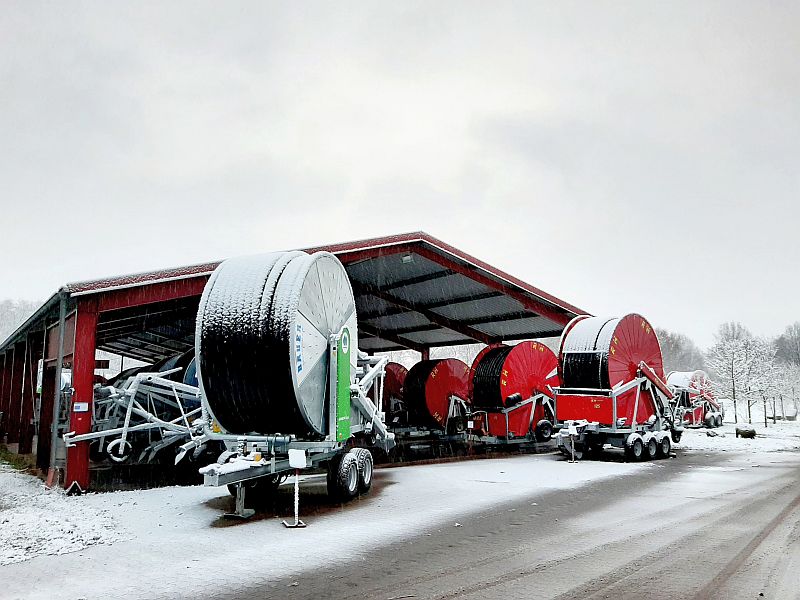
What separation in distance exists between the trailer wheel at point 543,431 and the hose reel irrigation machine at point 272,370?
12.2 meters

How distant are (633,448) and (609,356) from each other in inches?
100

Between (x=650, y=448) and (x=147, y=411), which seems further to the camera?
(x=650, y=448)

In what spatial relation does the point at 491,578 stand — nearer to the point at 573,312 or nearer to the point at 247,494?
the point at 247,494

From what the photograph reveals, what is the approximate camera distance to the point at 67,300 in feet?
43.8

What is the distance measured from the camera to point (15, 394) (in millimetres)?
24609

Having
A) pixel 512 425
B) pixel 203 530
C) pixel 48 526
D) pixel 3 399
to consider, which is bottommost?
pixel 203 530

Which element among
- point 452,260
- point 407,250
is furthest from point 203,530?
point 452,260

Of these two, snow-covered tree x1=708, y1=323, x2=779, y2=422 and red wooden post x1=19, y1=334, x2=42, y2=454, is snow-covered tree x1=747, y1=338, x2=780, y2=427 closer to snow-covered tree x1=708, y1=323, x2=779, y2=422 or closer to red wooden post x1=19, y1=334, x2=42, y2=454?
snow-covered tree x1=708, y1=323, x2=779, y2=422

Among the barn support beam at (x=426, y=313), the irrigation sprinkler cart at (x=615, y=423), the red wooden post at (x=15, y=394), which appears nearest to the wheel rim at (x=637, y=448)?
the irrigation sprinkler cart at (x=615, y=423)

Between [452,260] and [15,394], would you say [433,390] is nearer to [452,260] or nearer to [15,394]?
[452,260]

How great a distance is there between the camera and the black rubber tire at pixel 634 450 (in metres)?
17.5

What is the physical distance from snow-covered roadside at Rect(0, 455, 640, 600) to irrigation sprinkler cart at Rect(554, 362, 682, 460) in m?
3.32

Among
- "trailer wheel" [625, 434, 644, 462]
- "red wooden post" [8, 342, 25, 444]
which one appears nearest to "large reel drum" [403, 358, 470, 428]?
"trailer wheel" [625, 434, 644, 462]

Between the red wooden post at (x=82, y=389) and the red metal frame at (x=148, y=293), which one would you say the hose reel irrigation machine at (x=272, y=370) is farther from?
the red wooden post at (x=82, y=389)
